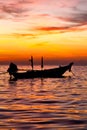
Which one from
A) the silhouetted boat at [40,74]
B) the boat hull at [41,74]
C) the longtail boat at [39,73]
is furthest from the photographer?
the boat hull at [41,74]

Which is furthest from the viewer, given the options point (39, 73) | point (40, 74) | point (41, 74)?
point (41, 74)

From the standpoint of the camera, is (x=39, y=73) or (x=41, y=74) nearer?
(x=39, y=73)

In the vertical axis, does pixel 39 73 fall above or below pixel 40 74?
above

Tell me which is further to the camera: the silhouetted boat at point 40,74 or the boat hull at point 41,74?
the boat hull at point 41,74

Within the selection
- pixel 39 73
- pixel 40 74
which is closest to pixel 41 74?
pixel 40 74

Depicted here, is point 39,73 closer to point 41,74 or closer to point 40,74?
point 40,74

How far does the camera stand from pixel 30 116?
1340cm

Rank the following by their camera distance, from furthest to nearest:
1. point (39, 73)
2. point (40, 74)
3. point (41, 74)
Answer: point (41, 74) → point (40, 74) → point (39, 73)

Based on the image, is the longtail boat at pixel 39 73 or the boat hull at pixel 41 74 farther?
the boat hull at pixel 41 74

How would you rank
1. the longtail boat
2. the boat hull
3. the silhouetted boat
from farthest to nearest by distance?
the boat hull < the silhouetted boat < the longtail boat

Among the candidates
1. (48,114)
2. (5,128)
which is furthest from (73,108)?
(5,128)

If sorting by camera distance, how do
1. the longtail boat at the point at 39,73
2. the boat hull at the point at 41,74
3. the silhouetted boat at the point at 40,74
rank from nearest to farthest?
the longtail boat at the point at 39,73 < the silhouetted boat at the point at 40,74 < the boat hull at the point at 41,74

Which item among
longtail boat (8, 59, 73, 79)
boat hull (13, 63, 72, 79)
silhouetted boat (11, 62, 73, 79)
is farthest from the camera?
boat hull (13, 63, 72, 79)

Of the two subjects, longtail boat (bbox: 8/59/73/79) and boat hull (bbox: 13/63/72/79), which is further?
boat hull (bbox: 13/63/72/79)
